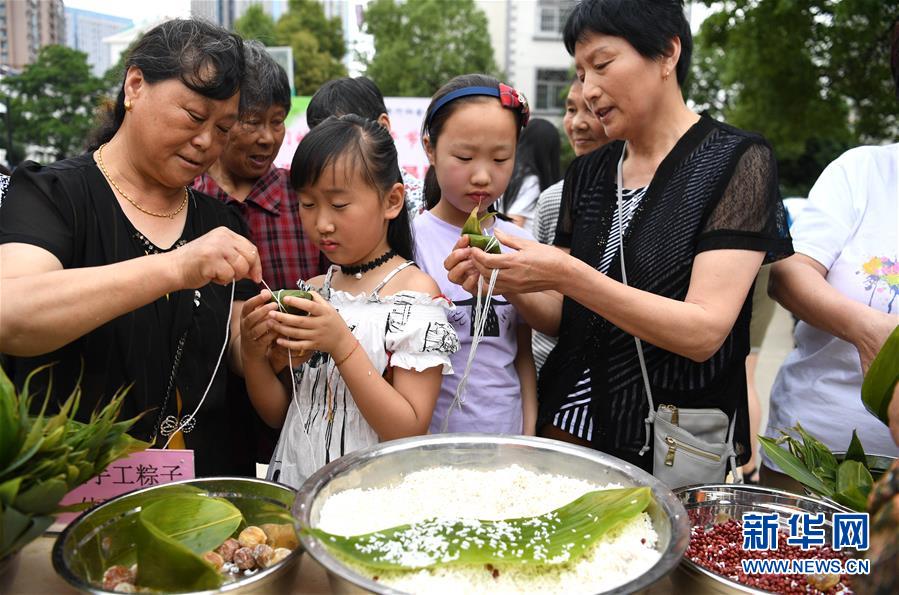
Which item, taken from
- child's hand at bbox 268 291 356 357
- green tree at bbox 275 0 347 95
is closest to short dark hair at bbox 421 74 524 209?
child's hand at bbox 268 291 356 357

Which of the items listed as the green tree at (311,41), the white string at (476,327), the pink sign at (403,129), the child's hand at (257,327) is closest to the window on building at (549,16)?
the green tree at (311,41)

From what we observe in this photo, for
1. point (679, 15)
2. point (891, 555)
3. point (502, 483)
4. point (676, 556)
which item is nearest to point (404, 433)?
point (502, 483)

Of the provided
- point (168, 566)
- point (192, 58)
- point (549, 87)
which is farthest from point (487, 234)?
point (549, 87)

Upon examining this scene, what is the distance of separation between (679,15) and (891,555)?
1.49 metres

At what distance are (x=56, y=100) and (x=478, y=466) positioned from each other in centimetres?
1571

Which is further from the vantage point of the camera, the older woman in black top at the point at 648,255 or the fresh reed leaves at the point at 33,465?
the older woman in black top at the point at 648,255

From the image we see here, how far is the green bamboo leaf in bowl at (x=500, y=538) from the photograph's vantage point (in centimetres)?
114

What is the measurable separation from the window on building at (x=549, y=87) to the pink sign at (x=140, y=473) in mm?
31093

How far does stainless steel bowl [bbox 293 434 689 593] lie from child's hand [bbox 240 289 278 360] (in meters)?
0.45

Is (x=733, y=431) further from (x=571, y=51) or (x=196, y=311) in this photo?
(x=196, y=311)

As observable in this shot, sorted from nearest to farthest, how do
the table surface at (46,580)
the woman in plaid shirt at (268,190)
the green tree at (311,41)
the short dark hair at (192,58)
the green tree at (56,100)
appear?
the table surface at (46,580)
the short dark hair at (192,58)
the woman in plaid shirt at (268,190)
the green tree at (56,100)
the green tree at (311,41)

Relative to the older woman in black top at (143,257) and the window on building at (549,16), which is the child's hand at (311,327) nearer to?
the older woman in black top at (143,257)

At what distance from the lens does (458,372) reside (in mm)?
2062

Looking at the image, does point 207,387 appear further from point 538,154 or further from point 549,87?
point 549,87
